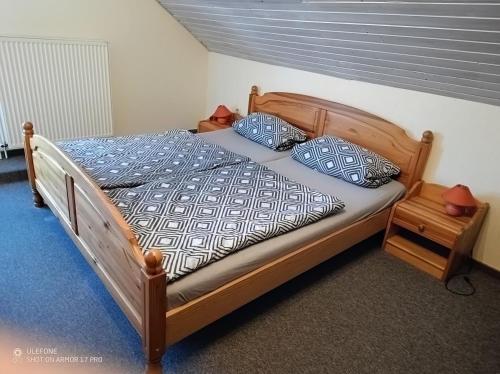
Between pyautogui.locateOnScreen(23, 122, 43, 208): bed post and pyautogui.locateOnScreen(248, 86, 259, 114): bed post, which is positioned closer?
pyautogui.locateOnScreen(23, 122, 43, 208): bed post

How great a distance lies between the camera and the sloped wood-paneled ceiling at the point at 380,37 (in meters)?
1.60

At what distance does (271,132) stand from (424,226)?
1.35 meters

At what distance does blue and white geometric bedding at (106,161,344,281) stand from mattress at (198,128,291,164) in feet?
1.47

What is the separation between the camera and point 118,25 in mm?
3182

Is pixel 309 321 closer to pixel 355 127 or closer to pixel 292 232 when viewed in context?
pixel 292 232

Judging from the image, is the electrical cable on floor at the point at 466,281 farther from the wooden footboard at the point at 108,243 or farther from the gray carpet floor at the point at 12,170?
the gray carpet floor at the point at 12,170

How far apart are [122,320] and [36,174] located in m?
1.33

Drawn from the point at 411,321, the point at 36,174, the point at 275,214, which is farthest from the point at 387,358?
the point at 36,174

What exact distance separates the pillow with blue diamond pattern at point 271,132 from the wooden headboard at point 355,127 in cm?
14

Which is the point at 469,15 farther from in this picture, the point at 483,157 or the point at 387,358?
the point at 387,358

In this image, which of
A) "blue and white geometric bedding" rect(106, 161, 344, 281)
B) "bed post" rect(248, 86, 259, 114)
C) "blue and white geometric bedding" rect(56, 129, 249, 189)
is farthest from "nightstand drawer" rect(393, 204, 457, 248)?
"bed post" rect(248, 86, 259, 114)

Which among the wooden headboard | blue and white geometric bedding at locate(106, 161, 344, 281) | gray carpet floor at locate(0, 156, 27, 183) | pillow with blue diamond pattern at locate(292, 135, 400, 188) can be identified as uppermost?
the wooden headboard

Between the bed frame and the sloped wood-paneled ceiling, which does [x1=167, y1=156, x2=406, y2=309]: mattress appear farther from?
the sloped wood-paneled ceiling

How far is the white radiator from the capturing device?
2725 millimetres
